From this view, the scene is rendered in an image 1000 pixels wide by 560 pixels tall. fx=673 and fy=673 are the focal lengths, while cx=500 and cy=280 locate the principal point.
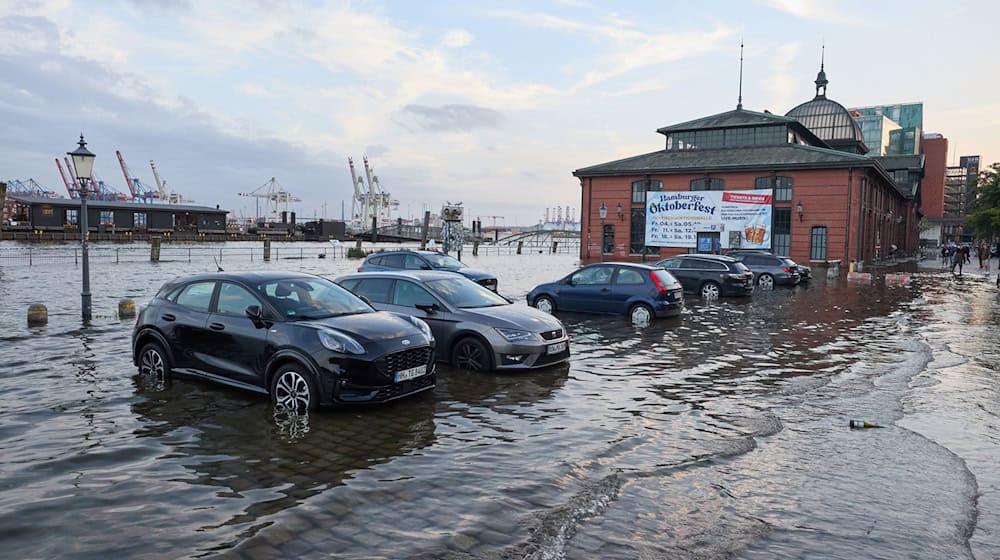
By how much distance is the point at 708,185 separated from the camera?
146 feet

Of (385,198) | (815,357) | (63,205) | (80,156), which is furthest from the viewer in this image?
(385,198)

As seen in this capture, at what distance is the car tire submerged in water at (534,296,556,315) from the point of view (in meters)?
16.6

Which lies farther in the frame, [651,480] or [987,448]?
[987,448]

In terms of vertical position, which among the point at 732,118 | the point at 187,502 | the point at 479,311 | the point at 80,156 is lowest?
the point at 187,502

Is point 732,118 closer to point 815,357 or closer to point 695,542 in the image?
point 815,357

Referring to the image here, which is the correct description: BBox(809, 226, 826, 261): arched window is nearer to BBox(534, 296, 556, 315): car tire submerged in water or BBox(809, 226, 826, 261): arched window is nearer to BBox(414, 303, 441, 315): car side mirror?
BBox(534, 296, 556, 315): car tire submerged in water

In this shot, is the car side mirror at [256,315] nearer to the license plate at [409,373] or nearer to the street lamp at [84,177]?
the license plate at [409,373]

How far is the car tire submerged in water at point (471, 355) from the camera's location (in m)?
9.62

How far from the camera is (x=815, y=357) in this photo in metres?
11.2

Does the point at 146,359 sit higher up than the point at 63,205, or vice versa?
the point at 63,205

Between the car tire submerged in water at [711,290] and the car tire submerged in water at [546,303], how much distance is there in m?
6.78

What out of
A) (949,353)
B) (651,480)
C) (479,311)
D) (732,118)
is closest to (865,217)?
(732,118)

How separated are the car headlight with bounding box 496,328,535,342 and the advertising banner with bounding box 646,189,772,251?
35.8 metres

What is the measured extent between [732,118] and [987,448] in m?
45.1
